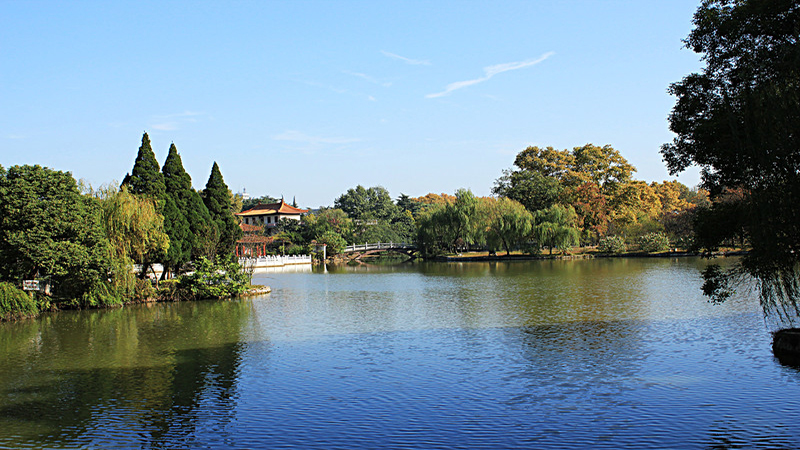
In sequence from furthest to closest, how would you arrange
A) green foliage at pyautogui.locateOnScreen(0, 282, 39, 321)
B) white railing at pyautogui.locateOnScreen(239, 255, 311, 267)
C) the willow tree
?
white railing at pyautogui.locateOnScreen(239, 255, 311, 267), the willow tree, green foliage at pyautogui.locateOnScreen(0, 282, 39, 321)

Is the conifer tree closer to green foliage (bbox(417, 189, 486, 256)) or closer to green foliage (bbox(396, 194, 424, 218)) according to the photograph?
green foliage (bbox(417, 189, 486, 256))

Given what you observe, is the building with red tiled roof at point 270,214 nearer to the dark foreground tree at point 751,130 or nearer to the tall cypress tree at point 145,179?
the tall cypress tree at point 145,179

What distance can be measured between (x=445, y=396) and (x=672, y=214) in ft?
170

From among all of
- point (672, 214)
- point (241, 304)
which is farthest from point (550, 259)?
point (241, 304)

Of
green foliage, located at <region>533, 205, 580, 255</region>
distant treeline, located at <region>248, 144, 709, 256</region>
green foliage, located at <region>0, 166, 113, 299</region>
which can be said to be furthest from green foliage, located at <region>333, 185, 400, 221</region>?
green foliage, located at <region>0, 166, 113, 299</region>

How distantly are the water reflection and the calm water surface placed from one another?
48mm

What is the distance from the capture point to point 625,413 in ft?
28.2

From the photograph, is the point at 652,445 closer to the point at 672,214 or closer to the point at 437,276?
the point at 437,276

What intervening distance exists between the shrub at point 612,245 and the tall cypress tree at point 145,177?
38.7m

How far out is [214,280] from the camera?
24844 mm

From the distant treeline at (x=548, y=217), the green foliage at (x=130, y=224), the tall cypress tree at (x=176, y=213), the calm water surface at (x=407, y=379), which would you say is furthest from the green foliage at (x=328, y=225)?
the calm water surface at (x=407, y=379)

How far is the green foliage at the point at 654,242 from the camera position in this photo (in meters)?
50.0

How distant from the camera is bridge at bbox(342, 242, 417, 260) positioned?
62.2 metres

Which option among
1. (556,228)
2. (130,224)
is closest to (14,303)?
(130,224)
